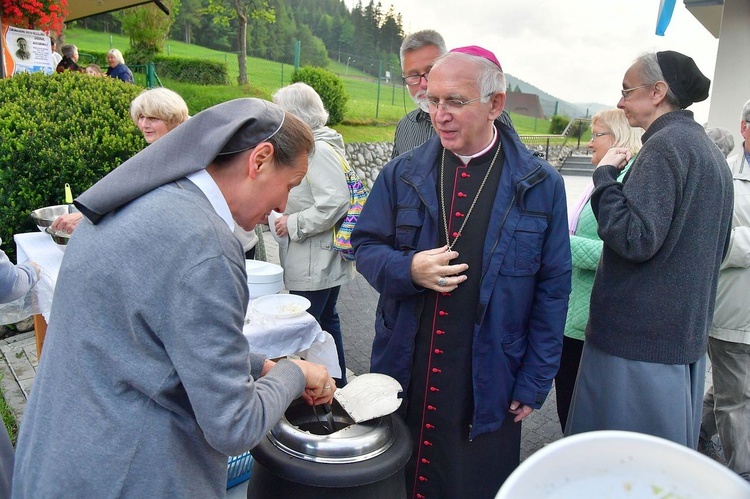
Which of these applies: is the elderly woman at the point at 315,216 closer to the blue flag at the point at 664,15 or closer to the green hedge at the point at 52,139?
the green hedge at the point at 52,139

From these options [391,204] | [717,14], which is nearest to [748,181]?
[391,204]

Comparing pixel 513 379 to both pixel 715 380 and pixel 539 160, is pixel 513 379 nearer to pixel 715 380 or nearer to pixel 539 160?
pixel 539 160

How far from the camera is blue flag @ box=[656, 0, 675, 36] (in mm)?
6551

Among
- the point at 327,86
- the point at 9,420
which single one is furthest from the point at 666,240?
the point at 327,86

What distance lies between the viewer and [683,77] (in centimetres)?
214

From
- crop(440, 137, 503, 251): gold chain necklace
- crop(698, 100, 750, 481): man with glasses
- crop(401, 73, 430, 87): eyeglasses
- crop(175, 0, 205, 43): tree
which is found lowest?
crop(698, 100, 750, 481): man with glasses

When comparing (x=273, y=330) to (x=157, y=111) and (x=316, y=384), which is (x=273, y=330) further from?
(x=157, y=111)

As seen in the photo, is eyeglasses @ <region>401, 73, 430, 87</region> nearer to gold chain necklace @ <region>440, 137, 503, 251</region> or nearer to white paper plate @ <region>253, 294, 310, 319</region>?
gold chain necklace @ <region>440, 137, 503, 251</region>

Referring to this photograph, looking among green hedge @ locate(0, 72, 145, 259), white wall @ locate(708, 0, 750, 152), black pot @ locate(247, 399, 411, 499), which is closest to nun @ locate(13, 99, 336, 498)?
black pot @ locate(247, 399, 411, 499)

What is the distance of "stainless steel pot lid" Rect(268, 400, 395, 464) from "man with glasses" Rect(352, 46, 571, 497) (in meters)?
0.48

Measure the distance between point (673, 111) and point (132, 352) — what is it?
2.21 metres

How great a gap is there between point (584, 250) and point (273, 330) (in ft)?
5.45

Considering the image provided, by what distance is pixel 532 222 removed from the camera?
2031 millimetres

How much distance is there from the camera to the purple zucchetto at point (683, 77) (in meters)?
2.14
